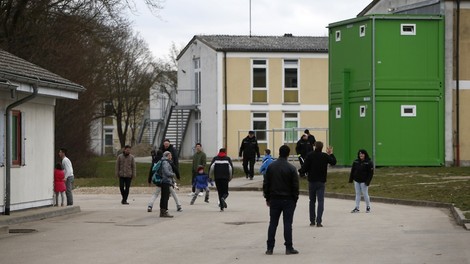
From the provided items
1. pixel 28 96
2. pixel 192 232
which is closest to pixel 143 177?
pixel 28 96

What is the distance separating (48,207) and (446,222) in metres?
10.3

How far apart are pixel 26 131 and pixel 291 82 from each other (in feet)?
135

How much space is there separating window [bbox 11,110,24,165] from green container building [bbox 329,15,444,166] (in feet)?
73.1

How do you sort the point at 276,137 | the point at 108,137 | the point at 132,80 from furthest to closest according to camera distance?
1. the point at 108,137
2. the point at 132,80
3. the point at 276,137

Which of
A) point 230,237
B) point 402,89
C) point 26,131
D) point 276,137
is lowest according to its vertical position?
point 230,237

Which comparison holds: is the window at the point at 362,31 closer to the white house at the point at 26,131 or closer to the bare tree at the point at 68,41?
the bare tree at the point at 68,41

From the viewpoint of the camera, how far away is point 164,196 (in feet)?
89.5

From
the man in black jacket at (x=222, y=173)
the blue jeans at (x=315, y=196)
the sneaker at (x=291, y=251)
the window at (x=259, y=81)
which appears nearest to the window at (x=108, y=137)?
the window at (x=259, y=81)

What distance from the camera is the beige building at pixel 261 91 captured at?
6550 cm

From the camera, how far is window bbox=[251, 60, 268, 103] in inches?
2608

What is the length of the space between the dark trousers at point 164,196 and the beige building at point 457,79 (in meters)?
21.8

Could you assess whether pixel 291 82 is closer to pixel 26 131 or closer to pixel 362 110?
pixel 362 110

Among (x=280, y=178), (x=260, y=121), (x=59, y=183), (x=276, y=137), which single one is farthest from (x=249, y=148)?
(x=280, y=178)

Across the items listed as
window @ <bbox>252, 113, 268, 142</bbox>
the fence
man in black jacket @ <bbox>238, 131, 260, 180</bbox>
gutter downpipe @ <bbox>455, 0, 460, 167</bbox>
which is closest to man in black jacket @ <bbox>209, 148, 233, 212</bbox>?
man in black jacket @ <bbox>238, 131, 260, 180</bbox>
